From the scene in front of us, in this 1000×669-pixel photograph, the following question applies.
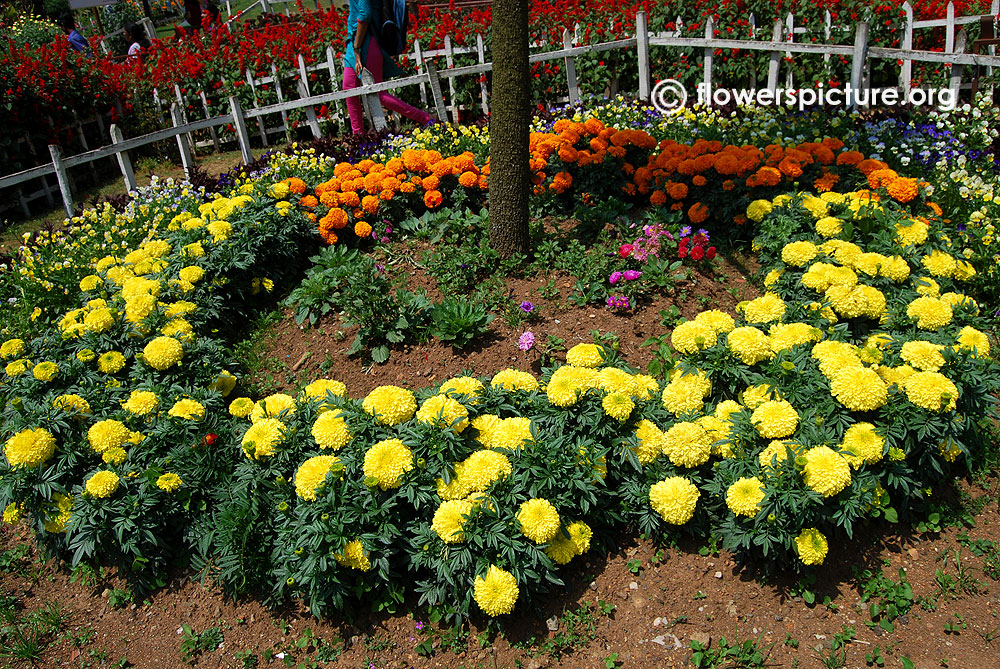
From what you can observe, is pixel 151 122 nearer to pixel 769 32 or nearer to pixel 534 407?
pixel 769 32

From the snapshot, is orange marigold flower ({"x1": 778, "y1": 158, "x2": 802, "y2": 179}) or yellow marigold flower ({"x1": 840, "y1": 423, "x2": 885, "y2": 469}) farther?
orange marigold flower ({"x1": 778, "y1": 158, "x2": 802, "y2": 179})

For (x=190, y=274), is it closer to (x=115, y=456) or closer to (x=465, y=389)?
(x=115, y=456)

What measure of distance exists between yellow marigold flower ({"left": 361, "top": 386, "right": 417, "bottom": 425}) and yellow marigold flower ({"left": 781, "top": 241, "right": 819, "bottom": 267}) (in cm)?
255

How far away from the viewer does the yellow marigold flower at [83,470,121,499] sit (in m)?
3.15

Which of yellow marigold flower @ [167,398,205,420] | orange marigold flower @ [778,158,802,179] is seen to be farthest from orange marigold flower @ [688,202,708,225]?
yellow marigold flower @ [167,398,205,420]

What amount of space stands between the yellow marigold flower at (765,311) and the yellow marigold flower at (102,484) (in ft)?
→ 11.1

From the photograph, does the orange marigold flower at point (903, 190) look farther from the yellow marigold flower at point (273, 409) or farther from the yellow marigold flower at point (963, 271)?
the yellow marigold flower at point (273, 409)

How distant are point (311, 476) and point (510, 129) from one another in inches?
98.8

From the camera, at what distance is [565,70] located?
9.65m

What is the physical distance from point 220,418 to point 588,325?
2.24 meters

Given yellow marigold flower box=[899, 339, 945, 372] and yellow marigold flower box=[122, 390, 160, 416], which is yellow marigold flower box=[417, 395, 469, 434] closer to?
yellow marigold flower box=[122, 390, 160, 416]

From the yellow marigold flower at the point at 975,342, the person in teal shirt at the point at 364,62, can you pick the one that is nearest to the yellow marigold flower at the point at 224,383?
A: the yellow marigold flower at the point at 975,342

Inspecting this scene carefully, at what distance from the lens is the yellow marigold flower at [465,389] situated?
3314mm

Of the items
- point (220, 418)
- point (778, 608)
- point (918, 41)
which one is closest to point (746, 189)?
point (778, 608)
